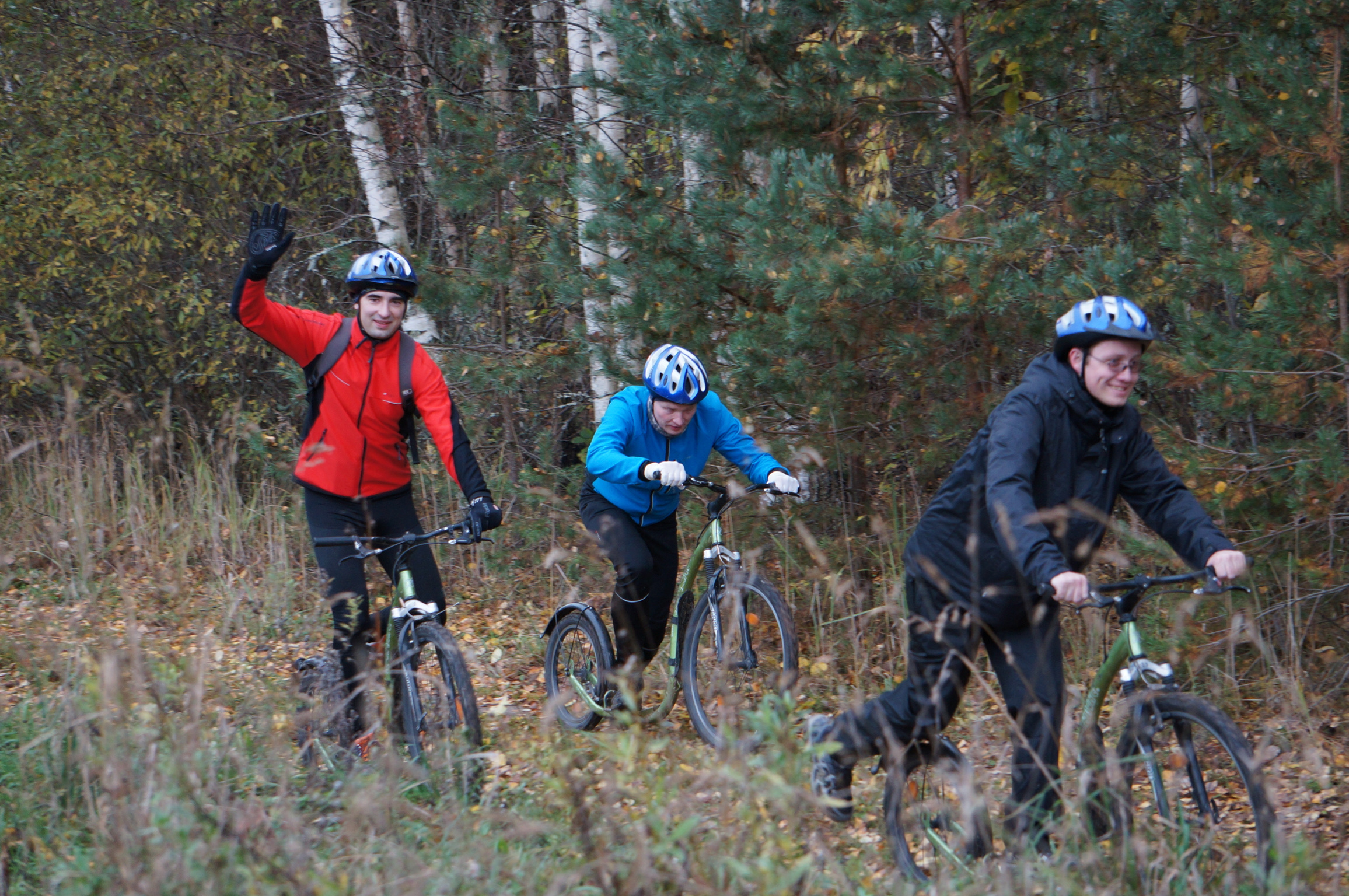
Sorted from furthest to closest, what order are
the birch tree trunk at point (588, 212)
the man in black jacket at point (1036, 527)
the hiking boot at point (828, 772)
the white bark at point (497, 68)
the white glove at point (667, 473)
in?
the white bark at point (497, 68) → the birch tree trunk at point (588, 212) → the white glove at point (667, 473) → the hiking boot at point (828, 772) → the man in black jacket at point (1036, 527)

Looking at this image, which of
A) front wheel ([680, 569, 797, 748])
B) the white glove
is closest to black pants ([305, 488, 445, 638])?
the white glove

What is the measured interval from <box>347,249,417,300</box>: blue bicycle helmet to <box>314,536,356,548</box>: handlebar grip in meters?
1.06

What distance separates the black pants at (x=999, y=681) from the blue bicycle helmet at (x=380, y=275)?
8.22 ft

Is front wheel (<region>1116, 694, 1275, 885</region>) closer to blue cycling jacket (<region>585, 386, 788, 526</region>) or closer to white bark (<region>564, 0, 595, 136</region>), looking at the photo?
blue cycling jacket (<region>585, 386, 788, 526</region>)

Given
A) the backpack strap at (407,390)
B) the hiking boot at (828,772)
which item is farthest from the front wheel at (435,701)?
the hiking boot at (828,772)

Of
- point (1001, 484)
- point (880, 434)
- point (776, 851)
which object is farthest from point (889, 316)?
point (776, 851)

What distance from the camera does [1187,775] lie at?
3.50 m

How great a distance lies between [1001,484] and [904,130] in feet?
12.3

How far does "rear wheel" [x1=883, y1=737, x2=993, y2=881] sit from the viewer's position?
3723mm

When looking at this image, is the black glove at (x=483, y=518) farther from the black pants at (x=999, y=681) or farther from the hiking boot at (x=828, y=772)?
the black pants at (x=999, y=681)

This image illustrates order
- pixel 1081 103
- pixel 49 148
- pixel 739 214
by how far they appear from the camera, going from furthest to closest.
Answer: pixel 49 148, pixel 1081 103, pixel 739 214

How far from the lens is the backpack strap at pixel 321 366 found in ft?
17.0

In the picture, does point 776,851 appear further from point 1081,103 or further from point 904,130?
point 1081,103

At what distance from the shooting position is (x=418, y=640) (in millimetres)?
4836
